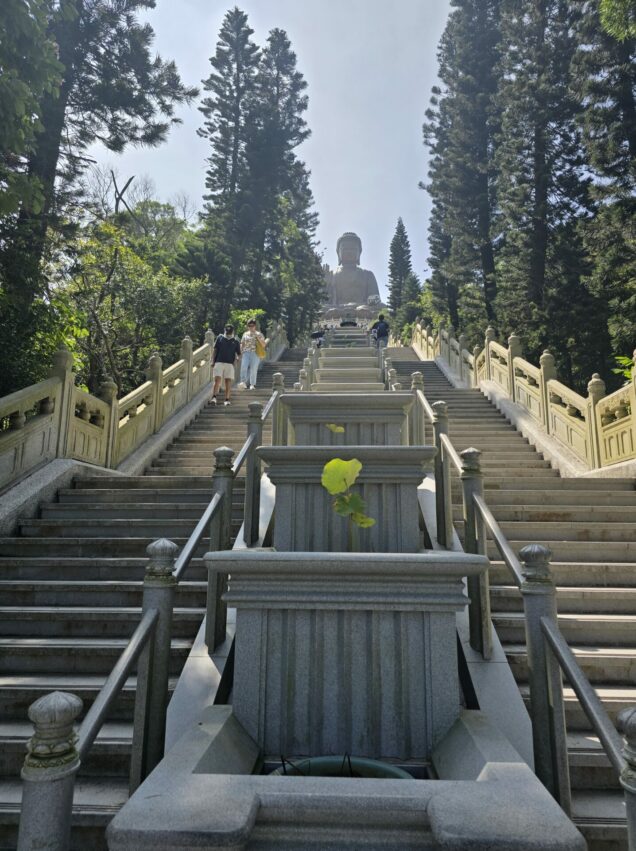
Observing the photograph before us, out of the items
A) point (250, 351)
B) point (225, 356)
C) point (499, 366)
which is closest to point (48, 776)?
point (225, 356)

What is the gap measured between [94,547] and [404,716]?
11.8 ft

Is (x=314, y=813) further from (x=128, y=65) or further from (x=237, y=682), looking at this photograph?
A: (x=128, y=65)

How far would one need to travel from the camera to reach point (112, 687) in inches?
67.9

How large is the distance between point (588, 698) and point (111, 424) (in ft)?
23.6

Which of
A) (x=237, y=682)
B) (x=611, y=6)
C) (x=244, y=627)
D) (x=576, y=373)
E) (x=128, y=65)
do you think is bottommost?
(x=237, y=682)

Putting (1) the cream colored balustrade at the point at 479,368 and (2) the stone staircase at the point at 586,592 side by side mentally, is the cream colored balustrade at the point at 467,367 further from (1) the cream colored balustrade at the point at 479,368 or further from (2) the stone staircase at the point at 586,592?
(2) the stone staircase at the point at 586,592

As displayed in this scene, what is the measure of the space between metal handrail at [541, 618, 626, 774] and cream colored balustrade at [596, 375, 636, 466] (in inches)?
223

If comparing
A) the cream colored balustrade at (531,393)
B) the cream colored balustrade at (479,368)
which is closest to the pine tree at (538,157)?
the cream colored balustrade at (479,368)

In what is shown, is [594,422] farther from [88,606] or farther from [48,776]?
[48,776]

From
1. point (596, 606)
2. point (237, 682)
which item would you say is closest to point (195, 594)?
point (237, 682)

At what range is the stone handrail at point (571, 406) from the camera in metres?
6.99

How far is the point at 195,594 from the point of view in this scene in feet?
12.9

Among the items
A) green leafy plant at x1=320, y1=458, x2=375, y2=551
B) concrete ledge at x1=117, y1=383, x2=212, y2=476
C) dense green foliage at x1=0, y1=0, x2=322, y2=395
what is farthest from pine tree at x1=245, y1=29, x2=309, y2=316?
green leafy plant at x1=320, y1=458, x2=375, y2=551

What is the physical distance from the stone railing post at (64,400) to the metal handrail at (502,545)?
531cm
